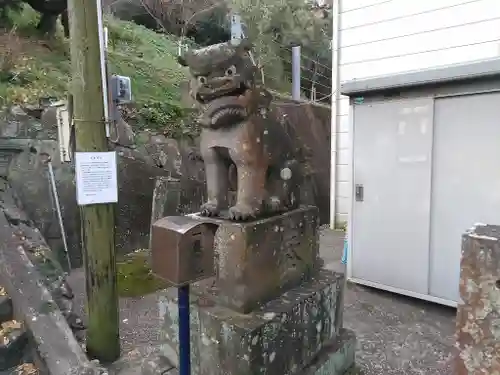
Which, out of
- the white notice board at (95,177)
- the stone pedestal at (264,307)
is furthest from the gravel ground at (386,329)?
the white notice board at (95,177)

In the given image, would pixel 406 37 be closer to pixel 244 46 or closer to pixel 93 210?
pixel 244 46

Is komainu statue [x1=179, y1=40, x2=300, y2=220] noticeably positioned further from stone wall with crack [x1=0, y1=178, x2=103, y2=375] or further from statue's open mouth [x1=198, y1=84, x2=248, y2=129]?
stone wall with crack [x1=0, y1=178, x2=103, y2=375]

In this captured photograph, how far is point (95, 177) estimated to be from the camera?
2.65 meters

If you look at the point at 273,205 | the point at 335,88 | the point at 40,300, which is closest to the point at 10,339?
the point at 40,300

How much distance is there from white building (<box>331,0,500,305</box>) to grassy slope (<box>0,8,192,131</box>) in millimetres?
3237

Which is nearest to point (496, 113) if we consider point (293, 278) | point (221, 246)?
point (293, 278)

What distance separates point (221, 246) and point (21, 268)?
2027 mm

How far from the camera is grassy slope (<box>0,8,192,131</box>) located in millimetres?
5730

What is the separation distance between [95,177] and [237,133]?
1.24 metres

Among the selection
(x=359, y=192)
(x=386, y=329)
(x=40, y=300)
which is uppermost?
(x=359, y=192)

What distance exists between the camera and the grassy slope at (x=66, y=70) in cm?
573

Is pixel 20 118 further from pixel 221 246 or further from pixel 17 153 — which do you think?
pixel 221 246

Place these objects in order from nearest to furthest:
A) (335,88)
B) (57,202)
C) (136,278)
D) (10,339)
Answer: (10,339) < (136,278) < (57,202) < (335,88)

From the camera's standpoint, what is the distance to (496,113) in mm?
3256
